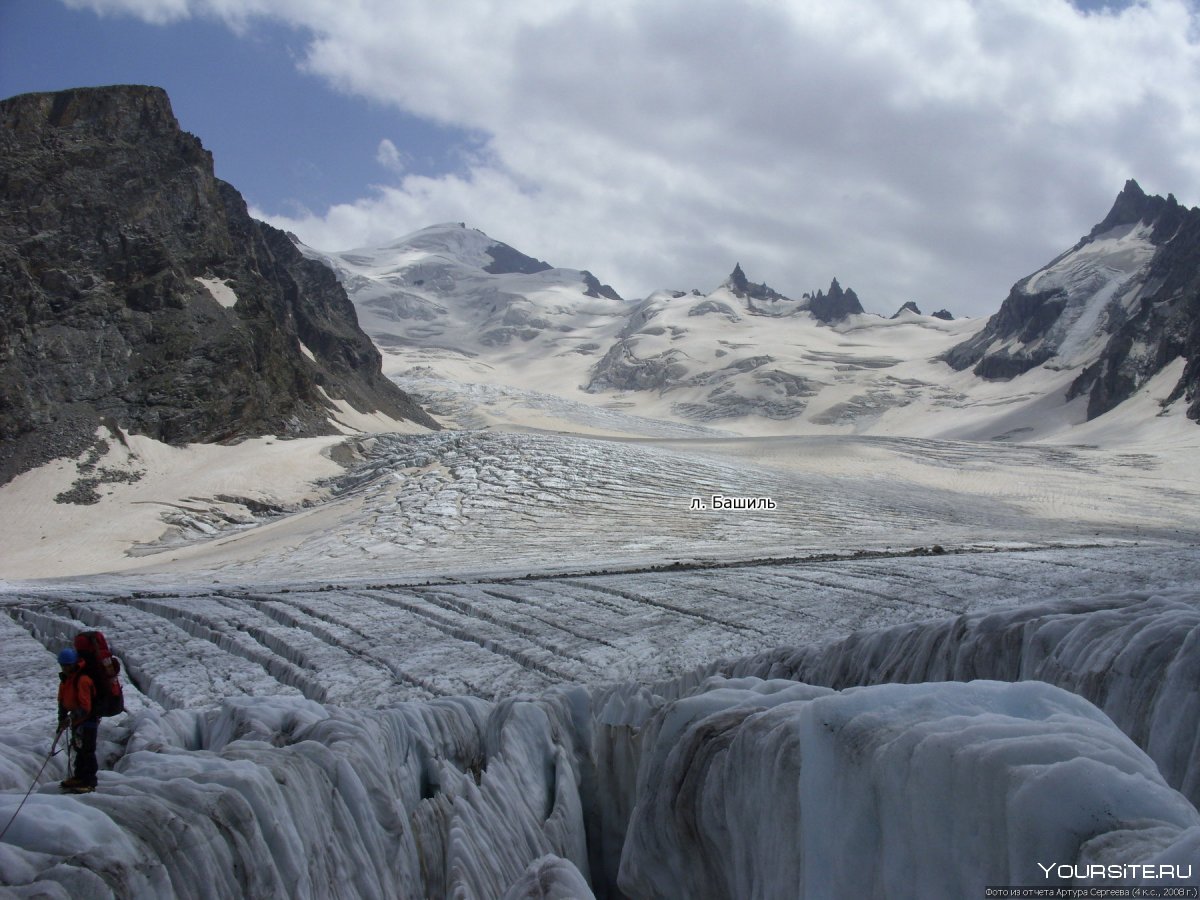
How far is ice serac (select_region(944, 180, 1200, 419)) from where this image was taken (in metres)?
69.4

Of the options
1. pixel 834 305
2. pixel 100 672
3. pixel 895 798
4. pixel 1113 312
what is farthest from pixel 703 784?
pixel 834 305

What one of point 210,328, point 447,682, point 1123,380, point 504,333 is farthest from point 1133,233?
point 447,682

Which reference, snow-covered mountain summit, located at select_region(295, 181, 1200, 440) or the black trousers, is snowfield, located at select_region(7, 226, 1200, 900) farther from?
snow-covered mountain summit, located at select_region(295, 181, 1200, 440)

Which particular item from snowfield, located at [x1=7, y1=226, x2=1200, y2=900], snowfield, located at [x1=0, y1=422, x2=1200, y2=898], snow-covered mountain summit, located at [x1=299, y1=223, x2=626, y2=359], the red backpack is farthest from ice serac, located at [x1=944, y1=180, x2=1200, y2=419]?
snow-covered mountain summit, located at [x1=299, y1=223, x2=626, y2=359]

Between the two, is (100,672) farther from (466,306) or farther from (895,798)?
(466,306)

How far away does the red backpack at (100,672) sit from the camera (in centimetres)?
491

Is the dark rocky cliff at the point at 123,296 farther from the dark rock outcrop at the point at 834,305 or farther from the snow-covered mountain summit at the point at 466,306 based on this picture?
the dark rock outcrop at the point at 834,305

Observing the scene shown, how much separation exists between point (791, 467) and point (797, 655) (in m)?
26.4

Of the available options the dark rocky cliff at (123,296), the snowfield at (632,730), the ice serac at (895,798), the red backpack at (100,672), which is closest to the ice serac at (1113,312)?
the dark rocky cliff at (123,296)

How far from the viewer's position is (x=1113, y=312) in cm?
9088

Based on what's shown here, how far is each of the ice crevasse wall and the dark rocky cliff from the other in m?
29.5

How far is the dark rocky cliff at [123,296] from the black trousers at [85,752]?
29540 mm

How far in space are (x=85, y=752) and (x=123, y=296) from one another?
38.4 metres

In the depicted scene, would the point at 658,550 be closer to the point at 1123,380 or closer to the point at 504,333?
the point at 1123,380
